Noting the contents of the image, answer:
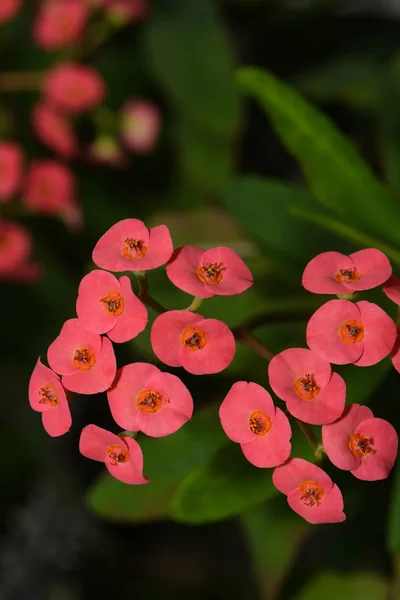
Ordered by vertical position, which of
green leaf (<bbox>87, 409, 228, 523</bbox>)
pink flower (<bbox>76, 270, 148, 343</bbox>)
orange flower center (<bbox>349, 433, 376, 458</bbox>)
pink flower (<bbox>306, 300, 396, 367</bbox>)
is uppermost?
pink flower (<bbox>76, 270, 148, 343</bbox>)

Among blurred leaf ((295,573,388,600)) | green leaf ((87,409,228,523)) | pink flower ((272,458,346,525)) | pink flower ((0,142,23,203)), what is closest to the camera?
pink flower ((272,458,346,525))

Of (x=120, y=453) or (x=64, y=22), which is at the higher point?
(x=64, y=22)

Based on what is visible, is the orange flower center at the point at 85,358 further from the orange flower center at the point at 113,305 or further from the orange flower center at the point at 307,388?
the orange flower center at the point at 307,388

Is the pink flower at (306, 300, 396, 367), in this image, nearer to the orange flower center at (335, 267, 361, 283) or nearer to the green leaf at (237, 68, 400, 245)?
the orange flower center at (335, 267, 361, 283)

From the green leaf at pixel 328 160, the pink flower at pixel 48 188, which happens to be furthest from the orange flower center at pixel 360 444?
the pink flower at pixel 48 188

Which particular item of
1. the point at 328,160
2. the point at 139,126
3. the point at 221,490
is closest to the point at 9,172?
the point at 139,126

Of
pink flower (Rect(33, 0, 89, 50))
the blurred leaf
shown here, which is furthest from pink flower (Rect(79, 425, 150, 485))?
pink flower (Rect(33, 0, 89, 50))

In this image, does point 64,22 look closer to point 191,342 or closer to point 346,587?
point 191,342
